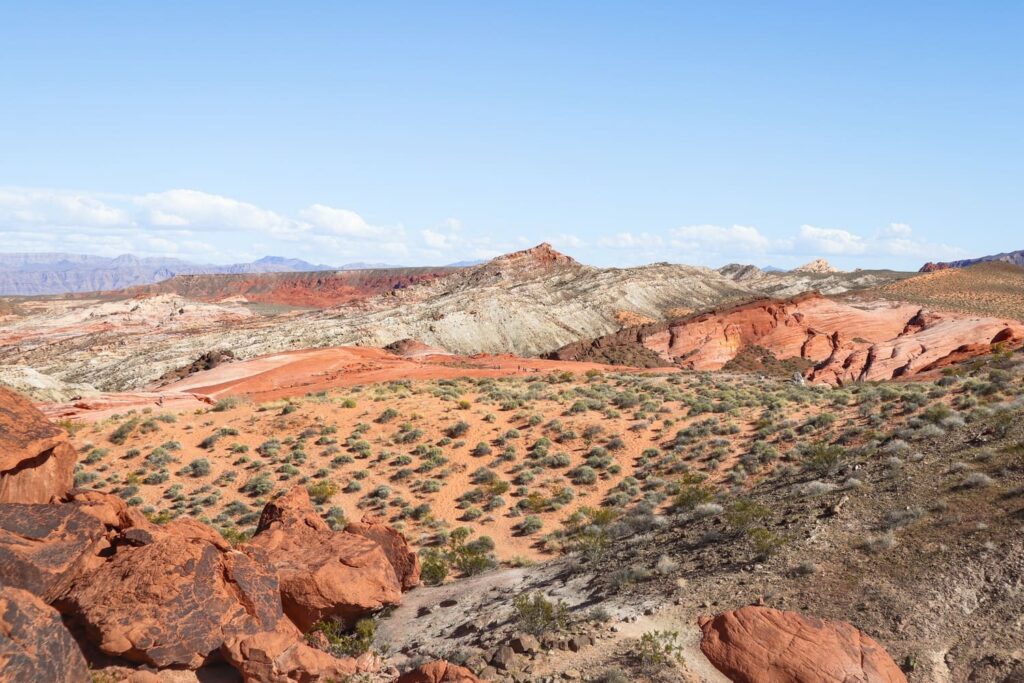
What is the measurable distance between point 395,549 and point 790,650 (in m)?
8.38

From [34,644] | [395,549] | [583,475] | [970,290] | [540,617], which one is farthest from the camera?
[970,290]

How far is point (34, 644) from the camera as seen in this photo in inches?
335

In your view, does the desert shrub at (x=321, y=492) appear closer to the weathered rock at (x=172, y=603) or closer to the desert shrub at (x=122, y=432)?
the desert shrub at (x=122, y=432)

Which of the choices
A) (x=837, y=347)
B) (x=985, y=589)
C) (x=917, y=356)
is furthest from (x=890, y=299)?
(x=985, y=589)

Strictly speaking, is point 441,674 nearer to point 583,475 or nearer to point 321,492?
point 583,475

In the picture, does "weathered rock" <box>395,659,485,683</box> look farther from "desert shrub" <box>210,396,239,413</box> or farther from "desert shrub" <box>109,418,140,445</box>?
"desert shrub" <box>210,396,239,413</box>

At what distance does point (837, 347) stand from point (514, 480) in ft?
143

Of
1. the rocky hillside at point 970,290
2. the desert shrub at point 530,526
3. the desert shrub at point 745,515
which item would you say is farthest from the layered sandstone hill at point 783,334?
the desert shrub at point 745,515

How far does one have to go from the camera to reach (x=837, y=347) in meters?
57.1

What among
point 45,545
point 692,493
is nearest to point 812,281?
point 692,493

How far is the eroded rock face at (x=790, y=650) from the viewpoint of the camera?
9.62 metres

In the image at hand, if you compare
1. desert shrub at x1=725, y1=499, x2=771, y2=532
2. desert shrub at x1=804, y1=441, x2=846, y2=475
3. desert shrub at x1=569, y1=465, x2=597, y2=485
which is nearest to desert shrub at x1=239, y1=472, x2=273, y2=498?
desert shrub at x1=569, y1=465, x2=597, y2=485

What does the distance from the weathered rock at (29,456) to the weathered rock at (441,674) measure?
6.97 meters

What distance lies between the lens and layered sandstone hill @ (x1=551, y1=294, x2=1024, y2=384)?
52.8m
